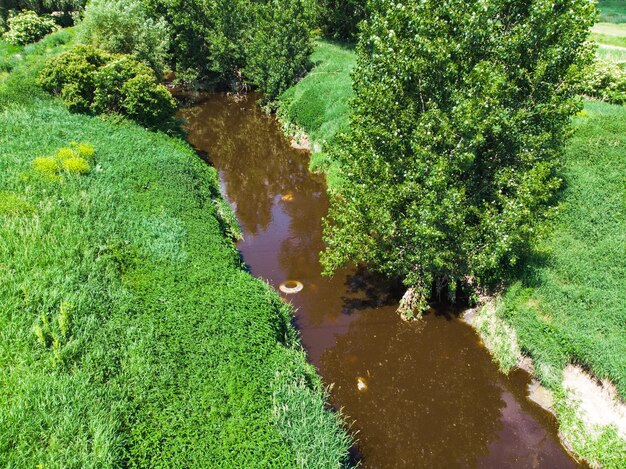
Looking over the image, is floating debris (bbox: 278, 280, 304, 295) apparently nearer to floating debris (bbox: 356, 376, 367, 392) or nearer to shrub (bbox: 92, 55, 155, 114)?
floating debris (bbox: 356, 376, 367, 392)

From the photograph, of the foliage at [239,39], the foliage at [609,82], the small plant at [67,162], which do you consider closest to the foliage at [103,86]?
the small plant at [67,162]

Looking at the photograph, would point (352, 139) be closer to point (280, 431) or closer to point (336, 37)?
point (280, 431)

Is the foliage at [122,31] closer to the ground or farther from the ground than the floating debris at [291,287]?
farther from the ground

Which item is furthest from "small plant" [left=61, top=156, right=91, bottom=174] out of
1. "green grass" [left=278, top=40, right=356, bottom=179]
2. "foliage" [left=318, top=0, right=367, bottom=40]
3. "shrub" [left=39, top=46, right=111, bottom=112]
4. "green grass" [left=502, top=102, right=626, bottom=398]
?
"foliage" [left=318, top=0, right=367, bottom=40]

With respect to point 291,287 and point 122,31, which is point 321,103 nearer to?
point 122,31

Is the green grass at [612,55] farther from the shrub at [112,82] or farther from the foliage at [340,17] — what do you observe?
the shrub at [112,82]

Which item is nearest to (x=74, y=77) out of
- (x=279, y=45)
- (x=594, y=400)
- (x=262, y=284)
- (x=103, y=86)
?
(x=103, y=86)
